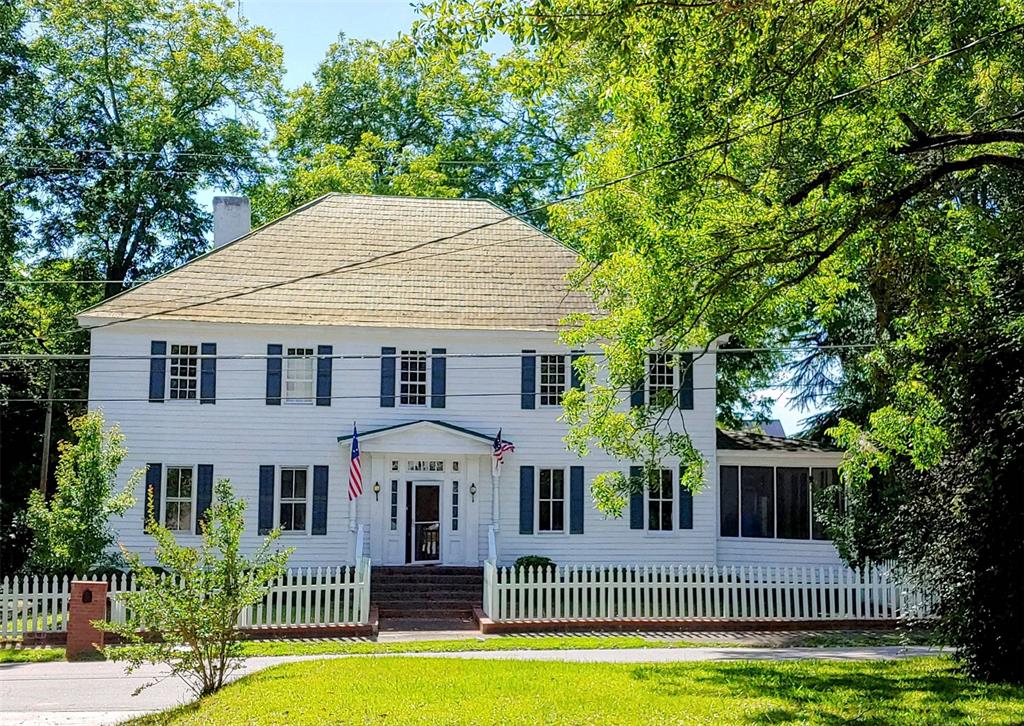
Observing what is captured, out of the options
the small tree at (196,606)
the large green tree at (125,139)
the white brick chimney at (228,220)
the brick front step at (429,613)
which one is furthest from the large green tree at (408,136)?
the small tree at (196,606)

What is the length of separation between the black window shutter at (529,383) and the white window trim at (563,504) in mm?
1556

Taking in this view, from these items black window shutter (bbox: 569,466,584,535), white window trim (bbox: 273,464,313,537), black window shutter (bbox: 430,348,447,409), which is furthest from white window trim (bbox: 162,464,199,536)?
black window shutter (bbox: 569,466,584,535)

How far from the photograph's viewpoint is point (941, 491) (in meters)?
14.3

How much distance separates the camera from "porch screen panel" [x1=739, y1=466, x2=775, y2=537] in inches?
1118

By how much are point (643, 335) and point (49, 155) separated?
95.2ft

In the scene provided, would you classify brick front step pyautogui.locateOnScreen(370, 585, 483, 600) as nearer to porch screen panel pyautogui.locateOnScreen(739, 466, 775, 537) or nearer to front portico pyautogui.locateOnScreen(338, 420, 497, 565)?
front portico pyautogui.locateOnScreen(338, 420, 497, 565)

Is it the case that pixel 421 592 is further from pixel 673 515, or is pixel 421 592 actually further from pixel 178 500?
pixel 673 515

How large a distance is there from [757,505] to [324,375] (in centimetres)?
1125

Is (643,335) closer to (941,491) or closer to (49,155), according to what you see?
(941,491)

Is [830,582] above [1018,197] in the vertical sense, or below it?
below

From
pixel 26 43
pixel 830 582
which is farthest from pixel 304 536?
pixel 26 43

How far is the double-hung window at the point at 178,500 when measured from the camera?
25.8 metres

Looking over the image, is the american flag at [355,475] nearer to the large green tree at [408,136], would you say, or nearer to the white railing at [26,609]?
the white railing at [26,609]

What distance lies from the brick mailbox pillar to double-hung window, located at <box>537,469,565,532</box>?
11169mm
